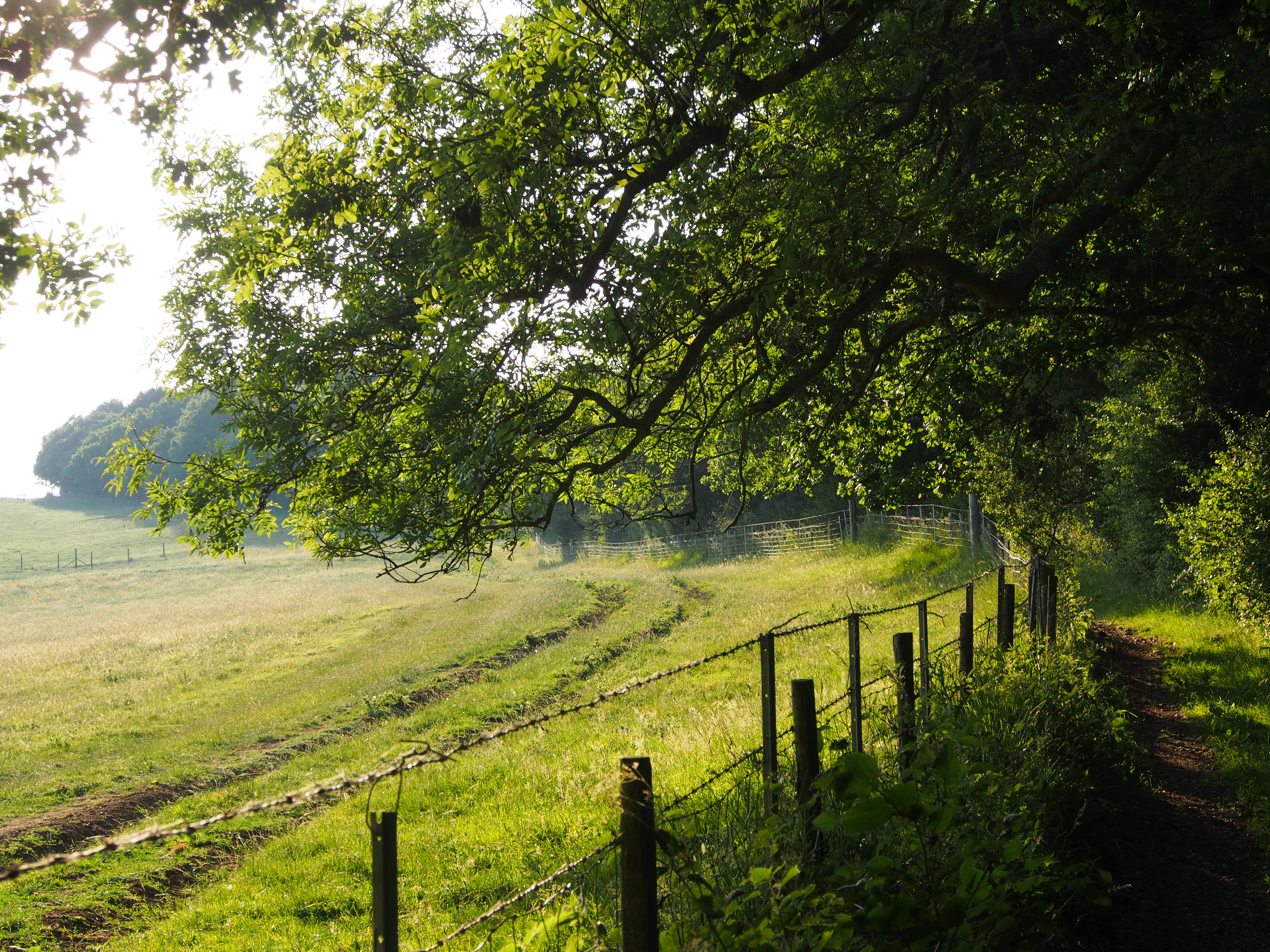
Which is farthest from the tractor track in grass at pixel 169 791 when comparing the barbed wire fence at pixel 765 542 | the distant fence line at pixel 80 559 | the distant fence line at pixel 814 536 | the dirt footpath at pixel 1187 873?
the distant fence line at pixel 80 559

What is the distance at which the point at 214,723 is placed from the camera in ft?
54.6

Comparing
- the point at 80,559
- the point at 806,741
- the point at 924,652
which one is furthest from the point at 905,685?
the point at 80,559

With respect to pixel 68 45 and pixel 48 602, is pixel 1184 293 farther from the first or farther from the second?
pixel 48 602

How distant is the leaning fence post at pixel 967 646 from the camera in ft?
25.0

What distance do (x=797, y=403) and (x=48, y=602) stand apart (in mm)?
51616

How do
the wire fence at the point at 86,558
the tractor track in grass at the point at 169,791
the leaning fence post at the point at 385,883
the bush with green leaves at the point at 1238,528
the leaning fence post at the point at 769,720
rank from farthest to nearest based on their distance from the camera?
the wire fence at the point at 86,558
the bush with green leaves at the point at 1238,528
the tractor track in grass at the point at 169,791
the leaning fence post at the point at 769,720
the leaning fence post at the point at 385,883

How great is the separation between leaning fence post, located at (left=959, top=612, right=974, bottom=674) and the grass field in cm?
132

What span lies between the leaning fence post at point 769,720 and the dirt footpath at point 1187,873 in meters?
1.72

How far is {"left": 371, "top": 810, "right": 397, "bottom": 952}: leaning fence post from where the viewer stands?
6.96ft

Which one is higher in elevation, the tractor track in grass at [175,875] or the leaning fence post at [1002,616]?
the leaning fence post at [1002,616]

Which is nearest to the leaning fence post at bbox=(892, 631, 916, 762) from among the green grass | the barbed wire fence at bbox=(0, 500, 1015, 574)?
the green grass

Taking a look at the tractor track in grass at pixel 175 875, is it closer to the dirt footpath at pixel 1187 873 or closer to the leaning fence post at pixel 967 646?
the dirt footpath at pixel 1187 873

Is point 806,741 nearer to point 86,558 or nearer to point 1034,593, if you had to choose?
point 1034,593

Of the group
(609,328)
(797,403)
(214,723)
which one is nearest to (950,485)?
(797,403)
